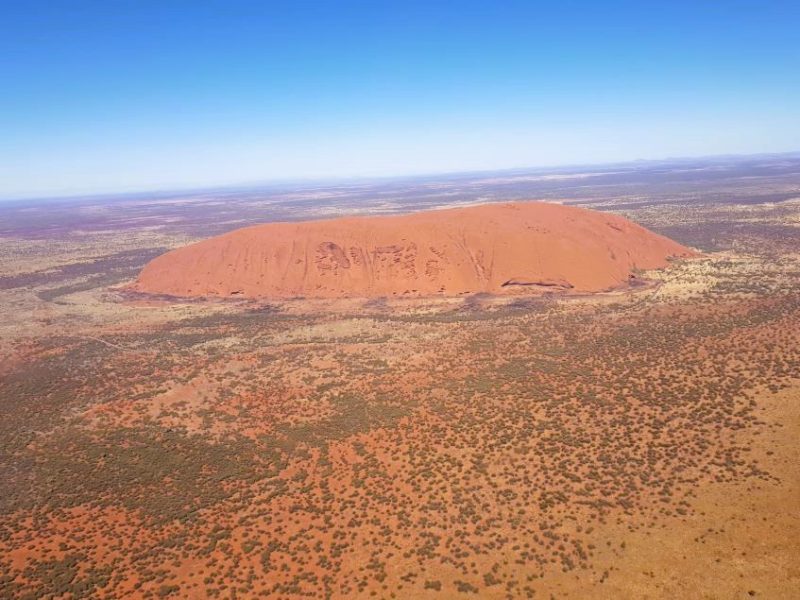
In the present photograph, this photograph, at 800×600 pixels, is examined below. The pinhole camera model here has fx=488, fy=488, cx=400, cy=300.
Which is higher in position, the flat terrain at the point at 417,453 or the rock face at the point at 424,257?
the rock face at the point at 424,257

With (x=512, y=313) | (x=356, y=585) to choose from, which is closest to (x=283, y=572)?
(x=356, y=585)

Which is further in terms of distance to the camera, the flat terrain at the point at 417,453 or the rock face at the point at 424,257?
the rock face at the point at 424,257

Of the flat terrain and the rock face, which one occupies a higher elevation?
the rock face

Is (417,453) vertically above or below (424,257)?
below

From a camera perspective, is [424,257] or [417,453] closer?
[417,453]
